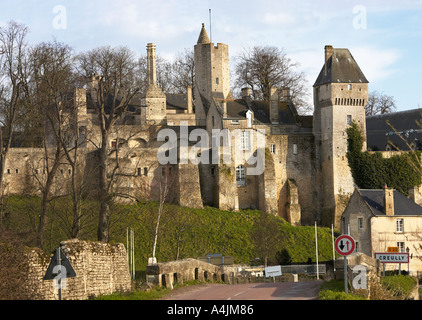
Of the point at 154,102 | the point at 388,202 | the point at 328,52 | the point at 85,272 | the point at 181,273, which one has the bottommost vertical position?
the point at 181,273

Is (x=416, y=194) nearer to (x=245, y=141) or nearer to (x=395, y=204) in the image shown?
(x=395, y=204)

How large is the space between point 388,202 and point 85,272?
27161 mm

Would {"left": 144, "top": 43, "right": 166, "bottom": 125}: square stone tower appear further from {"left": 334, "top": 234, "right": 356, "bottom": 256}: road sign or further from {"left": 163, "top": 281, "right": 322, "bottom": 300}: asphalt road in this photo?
{"left": 334, "top": 234, "right": 356, "bottom": 256}: road sign

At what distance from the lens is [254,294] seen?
22734mm

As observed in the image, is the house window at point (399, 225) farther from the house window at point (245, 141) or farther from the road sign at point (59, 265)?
the road sign at point (59, 265)

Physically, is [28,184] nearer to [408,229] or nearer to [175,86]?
[408,229]

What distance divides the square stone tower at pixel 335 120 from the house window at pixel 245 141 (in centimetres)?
490

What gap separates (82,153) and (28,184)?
12.8ft

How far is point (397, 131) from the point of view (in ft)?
196

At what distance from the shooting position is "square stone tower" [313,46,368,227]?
182ft

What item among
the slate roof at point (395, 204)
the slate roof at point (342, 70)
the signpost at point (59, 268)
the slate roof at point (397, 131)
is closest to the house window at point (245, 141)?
the slate roof at point (342, 70)

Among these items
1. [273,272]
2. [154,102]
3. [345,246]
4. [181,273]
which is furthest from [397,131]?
[345,246]

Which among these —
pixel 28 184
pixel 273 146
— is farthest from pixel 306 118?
pixel 28 184

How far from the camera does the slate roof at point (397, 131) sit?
191 feet
